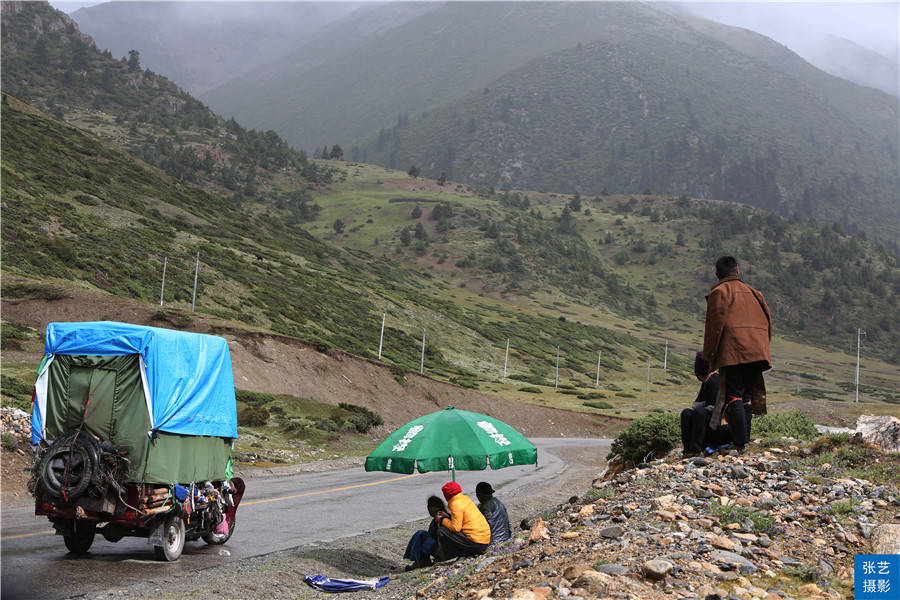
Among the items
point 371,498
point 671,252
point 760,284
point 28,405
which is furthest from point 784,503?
point 671,252

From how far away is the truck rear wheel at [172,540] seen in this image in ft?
35.2

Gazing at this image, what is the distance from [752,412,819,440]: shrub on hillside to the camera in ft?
42.7

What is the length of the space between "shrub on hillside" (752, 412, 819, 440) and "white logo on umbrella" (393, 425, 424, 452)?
19.9 ft

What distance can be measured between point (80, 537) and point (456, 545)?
5.40 metres

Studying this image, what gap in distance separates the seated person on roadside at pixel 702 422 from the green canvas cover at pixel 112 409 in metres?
7.21

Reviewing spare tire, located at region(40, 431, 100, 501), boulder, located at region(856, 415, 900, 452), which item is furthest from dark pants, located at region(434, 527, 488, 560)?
boulder, located at region(856, 415, 900, 452)

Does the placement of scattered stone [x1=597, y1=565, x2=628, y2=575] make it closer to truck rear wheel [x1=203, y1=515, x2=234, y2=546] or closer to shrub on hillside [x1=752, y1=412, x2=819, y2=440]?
shrub on hillside [x1=752, y1=412, x2=819, y2=440]

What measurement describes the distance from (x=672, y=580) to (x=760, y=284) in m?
188

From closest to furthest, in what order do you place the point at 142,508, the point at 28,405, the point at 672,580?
the point at 672,580 → the point at 142,508 → the point at 28,405

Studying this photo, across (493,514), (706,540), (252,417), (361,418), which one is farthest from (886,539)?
(361,418)

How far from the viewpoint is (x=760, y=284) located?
17925 cm

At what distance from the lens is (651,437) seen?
17.1m

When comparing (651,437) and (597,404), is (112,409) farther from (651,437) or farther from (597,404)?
(597,404)

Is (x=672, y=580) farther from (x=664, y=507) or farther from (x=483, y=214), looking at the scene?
(x=483, y=214)
